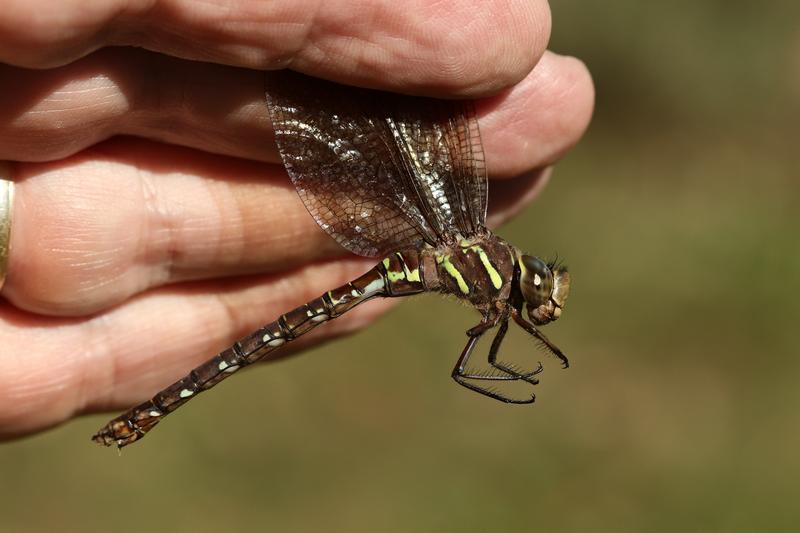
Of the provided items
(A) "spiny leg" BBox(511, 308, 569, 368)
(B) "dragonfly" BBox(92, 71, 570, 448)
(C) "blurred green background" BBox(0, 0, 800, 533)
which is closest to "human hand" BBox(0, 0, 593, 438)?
(B) "dragonfly" BBox(92, 71, 570, 448)

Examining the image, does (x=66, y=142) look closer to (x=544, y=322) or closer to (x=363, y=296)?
(x=363, y=296)

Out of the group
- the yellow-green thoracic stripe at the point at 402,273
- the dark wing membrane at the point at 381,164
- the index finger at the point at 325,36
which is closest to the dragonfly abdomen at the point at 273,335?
the yellow-green thoracic stripe at the point at 402,273

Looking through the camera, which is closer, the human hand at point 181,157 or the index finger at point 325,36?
the index finger at point 325,36

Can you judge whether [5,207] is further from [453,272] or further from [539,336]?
[539,336]

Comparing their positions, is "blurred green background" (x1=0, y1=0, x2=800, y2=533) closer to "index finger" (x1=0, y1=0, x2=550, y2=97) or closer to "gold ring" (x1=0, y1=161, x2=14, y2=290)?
"gold ring" (x1=0, y1=161, x2=14, y2=290)

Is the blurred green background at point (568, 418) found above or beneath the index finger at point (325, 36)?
beneath

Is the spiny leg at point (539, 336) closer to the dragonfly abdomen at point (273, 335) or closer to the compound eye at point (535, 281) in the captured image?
the compound eye at point (535, 281)

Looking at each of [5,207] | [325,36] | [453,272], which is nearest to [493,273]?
[453,272]
